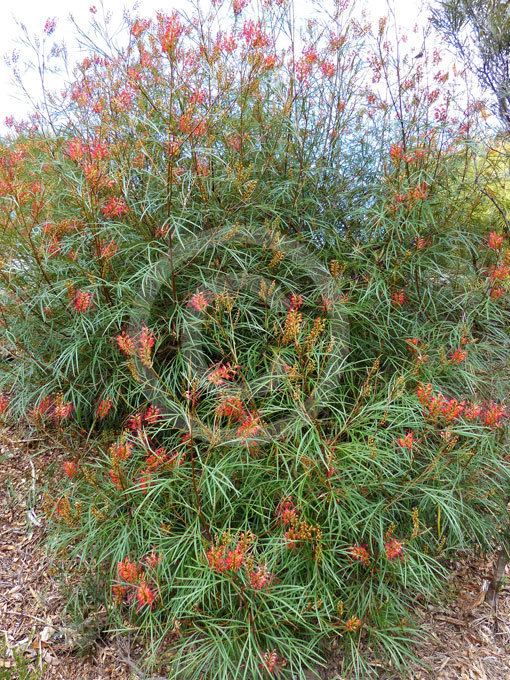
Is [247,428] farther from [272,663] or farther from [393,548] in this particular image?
[272,663]

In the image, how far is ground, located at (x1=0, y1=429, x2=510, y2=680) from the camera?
214 cm

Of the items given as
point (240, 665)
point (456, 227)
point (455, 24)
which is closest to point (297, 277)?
point (456, 227)

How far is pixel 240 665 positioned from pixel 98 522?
753mm

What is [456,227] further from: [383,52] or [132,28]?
[132,28]

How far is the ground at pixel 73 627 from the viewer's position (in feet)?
7.04

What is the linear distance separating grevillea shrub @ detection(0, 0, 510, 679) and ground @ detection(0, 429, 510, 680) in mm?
108

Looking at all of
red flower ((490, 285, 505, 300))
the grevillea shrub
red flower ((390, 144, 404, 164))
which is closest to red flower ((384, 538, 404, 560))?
the grevillea shrub

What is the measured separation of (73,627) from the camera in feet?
7.20

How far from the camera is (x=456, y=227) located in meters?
2.97

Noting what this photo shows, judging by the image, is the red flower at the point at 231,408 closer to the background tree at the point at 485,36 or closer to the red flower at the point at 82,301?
the red flower at the point at 82,301

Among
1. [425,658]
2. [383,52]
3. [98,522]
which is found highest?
[383,52]

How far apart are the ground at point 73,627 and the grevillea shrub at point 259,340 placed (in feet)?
0.35

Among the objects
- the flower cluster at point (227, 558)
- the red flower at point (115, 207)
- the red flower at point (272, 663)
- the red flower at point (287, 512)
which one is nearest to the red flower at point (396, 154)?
the red flower at point (115, 207)

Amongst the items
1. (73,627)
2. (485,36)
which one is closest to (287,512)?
(73,627)
